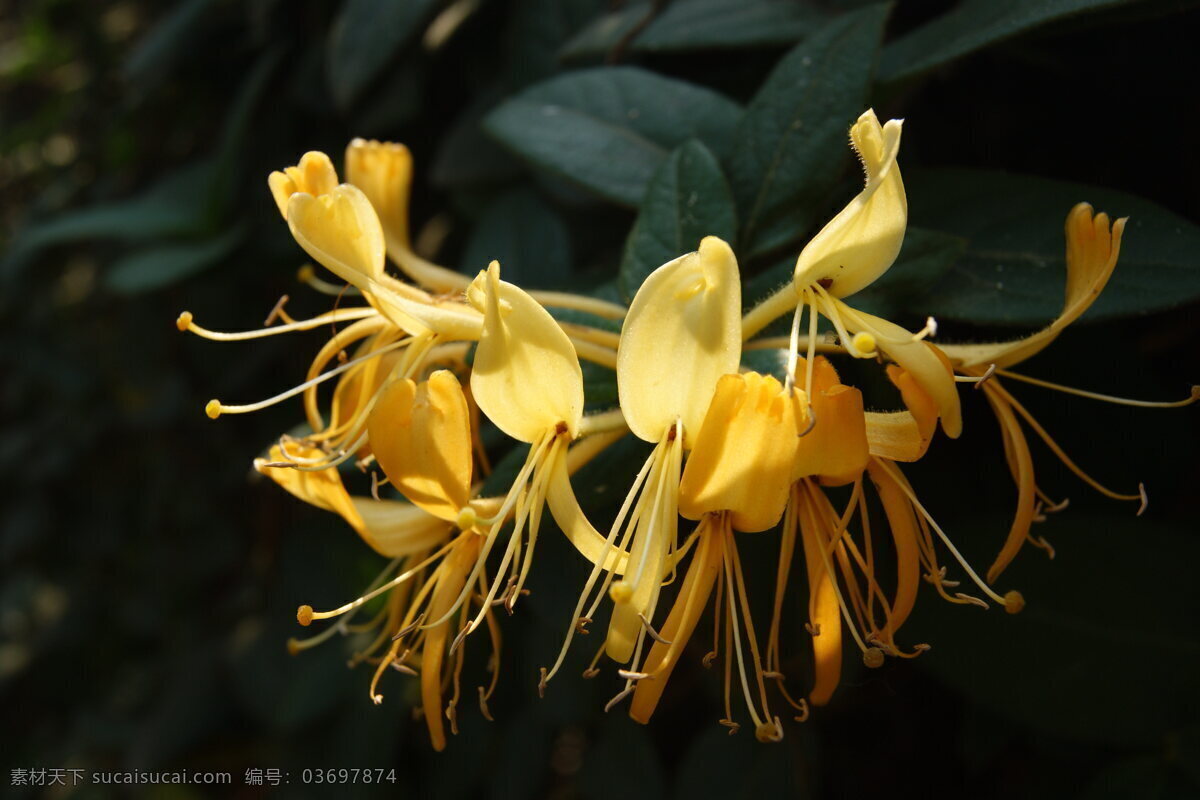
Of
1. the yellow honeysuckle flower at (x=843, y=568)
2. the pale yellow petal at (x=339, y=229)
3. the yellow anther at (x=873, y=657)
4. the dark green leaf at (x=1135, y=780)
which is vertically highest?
the pale yellow petal at (x=339, y=229)

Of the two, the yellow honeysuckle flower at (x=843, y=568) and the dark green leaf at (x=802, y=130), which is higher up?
the dark green leaf at (x=802, y=130)

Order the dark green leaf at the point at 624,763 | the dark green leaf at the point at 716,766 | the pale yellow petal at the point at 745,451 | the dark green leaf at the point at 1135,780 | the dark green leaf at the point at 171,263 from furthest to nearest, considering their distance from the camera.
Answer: the dark green leaf at the point at 171,263
the dark green leaf at the point at 624,763
the dark green leaf at the point at 716,766
the dark green leaf at the point at 1135,780
the pale yellow petal at the point at 745,451

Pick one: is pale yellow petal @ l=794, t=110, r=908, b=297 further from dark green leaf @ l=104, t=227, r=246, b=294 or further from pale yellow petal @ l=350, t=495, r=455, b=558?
dark green leaf @ l=104, t=227, r=246, b=294

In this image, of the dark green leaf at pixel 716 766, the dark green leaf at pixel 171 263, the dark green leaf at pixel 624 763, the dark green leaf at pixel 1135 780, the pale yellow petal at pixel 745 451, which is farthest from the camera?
the dark green leaf at pixel 171 263

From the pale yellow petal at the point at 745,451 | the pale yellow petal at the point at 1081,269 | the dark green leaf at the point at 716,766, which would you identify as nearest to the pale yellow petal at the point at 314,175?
the pale yellow petal at the point at 745,451

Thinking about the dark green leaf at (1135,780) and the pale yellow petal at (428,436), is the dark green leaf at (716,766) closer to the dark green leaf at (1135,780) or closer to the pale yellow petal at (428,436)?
the dark green leaf at (1135,780)

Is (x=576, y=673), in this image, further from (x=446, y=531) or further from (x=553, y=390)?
(x=553, y=390)

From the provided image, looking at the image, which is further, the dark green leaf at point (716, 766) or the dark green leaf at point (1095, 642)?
the dark green leaf at point (716, 766)
